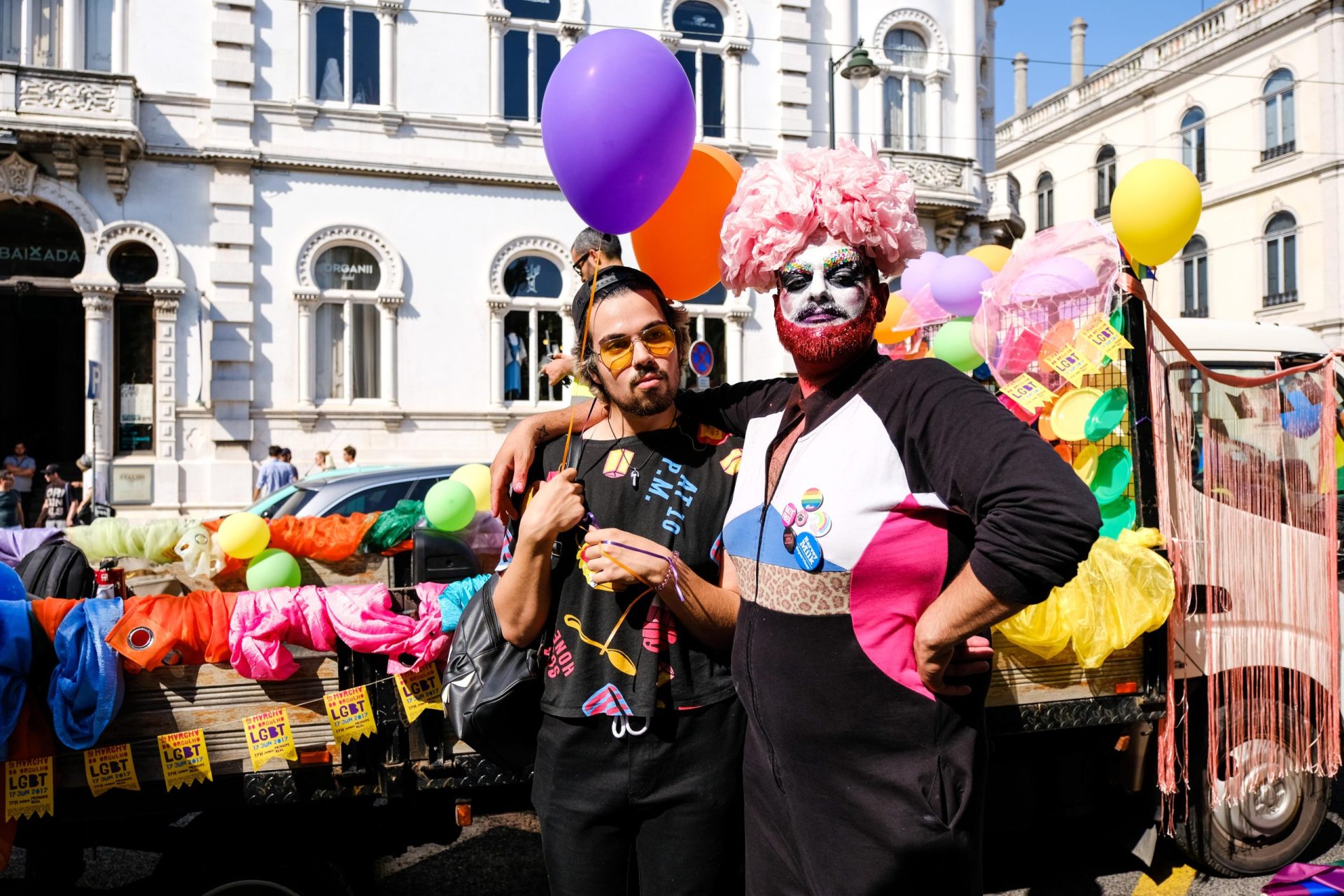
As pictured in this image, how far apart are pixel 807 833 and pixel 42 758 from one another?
7.28 feet

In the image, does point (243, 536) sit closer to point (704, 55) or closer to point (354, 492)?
point (354, 492)

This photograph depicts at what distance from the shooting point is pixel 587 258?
289 cm

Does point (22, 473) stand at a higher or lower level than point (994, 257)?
lower

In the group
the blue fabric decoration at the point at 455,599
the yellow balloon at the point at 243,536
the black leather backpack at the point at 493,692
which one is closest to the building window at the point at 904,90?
the yellow balloon at the point at 243,536

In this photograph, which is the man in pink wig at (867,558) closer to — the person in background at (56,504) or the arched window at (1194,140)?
the person in background at (56,504)

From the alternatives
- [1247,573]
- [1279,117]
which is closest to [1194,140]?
[1279,117]

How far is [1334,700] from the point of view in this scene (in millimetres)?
3893

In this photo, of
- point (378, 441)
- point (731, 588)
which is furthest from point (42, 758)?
point (378, 441)

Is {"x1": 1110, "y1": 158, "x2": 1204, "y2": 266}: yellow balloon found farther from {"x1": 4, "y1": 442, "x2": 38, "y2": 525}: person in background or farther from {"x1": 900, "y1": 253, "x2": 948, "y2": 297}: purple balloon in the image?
{"x1": 4, "y1": 442, "x2": 38, "y2": 525}: person in background

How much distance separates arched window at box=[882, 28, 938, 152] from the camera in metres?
19.3

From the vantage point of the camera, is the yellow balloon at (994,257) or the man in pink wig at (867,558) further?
the yellow balloon at (994,257)

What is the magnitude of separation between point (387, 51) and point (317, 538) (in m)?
13.2

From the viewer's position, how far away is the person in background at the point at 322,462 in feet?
45.4

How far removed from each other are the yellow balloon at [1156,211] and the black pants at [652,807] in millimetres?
2931
